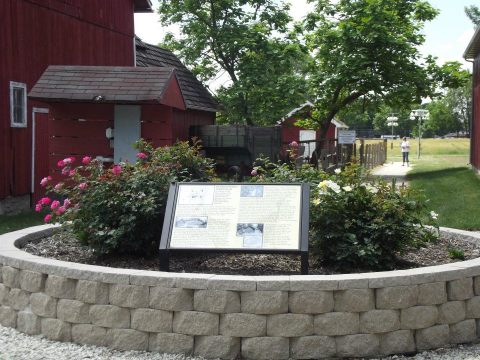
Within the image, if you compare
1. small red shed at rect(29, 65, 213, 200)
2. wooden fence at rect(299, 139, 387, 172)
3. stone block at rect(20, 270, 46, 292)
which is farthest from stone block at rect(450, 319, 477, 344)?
wooden fence at rect(299, 139, 387, 172)

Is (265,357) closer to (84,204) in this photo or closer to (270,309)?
(270,309)

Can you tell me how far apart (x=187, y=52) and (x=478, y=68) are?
38.0 ft

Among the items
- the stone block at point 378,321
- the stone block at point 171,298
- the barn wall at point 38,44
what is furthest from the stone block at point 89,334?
the barn wall at point 38,44

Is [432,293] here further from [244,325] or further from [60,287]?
[60,287]

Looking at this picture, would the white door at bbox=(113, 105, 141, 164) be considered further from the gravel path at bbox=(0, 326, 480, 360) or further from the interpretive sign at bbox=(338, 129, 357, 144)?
the interpretive sign at bbox=(338, 129, 357, 144)

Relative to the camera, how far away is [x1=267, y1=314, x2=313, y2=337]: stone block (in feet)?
15.4

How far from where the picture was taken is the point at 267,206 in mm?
5617

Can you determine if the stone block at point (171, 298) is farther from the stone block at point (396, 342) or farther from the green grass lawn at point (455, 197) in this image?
the green grass lawn at point (455, 197)

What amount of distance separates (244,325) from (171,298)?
0.57m

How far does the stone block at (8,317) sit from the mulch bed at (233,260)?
77cm

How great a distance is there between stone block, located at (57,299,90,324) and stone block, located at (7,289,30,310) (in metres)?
0.42

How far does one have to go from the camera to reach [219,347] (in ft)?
15.6

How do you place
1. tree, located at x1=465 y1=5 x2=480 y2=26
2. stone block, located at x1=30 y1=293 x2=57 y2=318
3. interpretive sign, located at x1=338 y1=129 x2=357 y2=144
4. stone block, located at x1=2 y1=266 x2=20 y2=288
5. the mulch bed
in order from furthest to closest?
tree, located at x1=465 y1=5 x2=480 y2=26, interpretive sign, located at x1=338 y1=129 x2=357 y2=144, the mulch bed, stone block, located at x1=2 y1=266 x2=20 y2=288, stone block, located at x1=30 y1=293 x2=57 y2=318

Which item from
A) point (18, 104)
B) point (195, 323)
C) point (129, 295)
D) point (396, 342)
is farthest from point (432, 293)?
point (18, 104)
